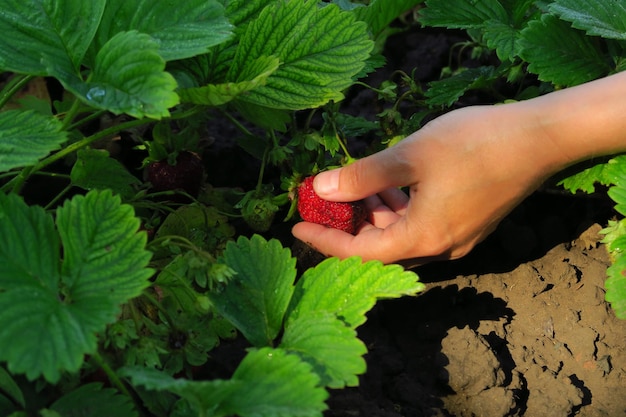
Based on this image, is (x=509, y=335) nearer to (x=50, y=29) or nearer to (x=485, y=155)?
(x=485, y=155)

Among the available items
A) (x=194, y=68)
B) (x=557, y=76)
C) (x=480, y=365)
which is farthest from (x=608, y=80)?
(x=194, y=68)

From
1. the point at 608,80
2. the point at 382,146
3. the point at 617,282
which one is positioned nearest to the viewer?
the point at 617,282

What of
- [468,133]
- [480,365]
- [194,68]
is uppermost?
[194,68]

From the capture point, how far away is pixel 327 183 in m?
→ 1.43

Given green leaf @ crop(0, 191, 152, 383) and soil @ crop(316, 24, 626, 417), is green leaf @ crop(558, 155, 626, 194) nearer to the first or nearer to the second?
soil @ crop(316, 24, 626, 417)

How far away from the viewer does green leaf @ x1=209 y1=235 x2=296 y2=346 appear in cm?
117

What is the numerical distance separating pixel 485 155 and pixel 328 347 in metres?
0.49

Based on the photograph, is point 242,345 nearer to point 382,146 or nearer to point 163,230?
point 163,230

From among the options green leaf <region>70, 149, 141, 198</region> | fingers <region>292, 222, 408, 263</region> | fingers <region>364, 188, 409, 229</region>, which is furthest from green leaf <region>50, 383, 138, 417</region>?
fingers <region>364, 188, 409, 229</region>

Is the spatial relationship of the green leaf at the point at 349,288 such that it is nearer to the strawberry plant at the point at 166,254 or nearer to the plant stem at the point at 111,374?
the strawberry plant at the point at 166,254

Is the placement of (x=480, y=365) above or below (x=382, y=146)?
below

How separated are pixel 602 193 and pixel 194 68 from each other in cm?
87

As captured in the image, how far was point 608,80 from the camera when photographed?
1389mm

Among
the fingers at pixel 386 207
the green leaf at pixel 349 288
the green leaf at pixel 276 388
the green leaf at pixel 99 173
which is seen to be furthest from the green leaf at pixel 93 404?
the fingers at pixel 386 207
